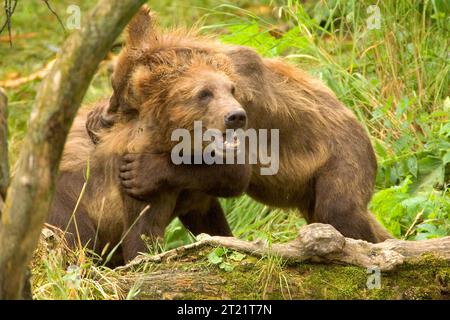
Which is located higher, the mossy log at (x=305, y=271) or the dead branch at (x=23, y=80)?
the dead branch at (x=23, y=80)

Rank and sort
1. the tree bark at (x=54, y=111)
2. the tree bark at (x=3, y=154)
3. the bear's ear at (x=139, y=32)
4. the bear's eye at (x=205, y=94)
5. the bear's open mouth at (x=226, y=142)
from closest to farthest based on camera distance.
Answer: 1. the tree bark at (x=54, y=111)
2. the tree bark at (x=3, y=154)
3. the bear's open mouth at (x=226, y=142)
4. the bear's eye at (x=205, y=94)
5. the bear's ear at (x=139, y=32)

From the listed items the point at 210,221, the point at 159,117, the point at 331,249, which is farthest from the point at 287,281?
the point at 210,221

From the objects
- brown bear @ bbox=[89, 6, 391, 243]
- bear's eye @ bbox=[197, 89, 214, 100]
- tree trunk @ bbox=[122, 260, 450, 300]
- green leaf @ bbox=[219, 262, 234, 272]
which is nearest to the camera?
tree trunk @ bbox=[122, 260, 450, 300]

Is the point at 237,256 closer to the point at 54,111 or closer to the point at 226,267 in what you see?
the point at 226,267

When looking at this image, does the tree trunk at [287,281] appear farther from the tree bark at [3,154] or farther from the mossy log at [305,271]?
the tree bark at [3,154]

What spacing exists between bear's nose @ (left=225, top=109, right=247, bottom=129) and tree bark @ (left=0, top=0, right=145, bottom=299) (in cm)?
202

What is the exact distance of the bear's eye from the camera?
6039mm

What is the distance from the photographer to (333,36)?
875 cm

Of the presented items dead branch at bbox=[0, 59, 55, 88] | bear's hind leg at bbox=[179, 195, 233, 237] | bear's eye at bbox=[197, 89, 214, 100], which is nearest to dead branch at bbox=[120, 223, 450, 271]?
bear's eye at bbox=[197, 89, 214, 100]

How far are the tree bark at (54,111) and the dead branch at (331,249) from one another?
5.17 feet

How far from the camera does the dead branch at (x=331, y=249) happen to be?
512 cm

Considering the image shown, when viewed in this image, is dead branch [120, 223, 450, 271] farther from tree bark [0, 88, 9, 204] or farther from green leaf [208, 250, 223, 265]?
tree bark [0, 88, 9, 204]

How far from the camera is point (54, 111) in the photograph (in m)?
3.71

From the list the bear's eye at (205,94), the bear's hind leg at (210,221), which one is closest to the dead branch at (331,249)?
the bear's eye at (205,94)
